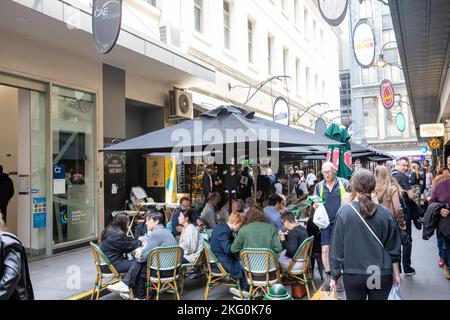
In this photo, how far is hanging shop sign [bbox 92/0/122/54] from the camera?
632 cm

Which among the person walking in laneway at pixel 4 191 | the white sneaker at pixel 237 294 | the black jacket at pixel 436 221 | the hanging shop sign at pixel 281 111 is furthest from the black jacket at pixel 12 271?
the hanging shop sign at pixel 281 111

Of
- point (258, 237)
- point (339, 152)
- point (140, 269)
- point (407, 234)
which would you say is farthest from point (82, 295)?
point (407, 234)

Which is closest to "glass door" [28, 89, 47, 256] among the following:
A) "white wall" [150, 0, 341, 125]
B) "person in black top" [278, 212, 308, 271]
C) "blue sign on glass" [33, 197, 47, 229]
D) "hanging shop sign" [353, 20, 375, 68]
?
"blue sign on glass" [33, 197, 47, 229]

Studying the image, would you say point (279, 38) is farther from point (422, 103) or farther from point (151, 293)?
point (151, 293)

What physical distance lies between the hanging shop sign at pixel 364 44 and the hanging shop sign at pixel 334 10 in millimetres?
2402

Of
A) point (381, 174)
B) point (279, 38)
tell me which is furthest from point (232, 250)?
point (279, 38)

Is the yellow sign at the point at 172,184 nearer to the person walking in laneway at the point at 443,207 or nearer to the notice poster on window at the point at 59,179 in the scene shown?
the notice poster on window at the point at 59,179

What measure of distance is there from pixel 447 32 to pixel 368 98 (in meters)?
38.6

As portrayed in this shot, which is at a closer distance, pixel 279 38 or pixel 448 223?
pixel 448 223

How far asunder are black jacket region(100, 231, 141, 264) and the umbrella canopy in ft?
4.18

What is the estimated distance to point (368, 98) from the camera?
1738 inches
